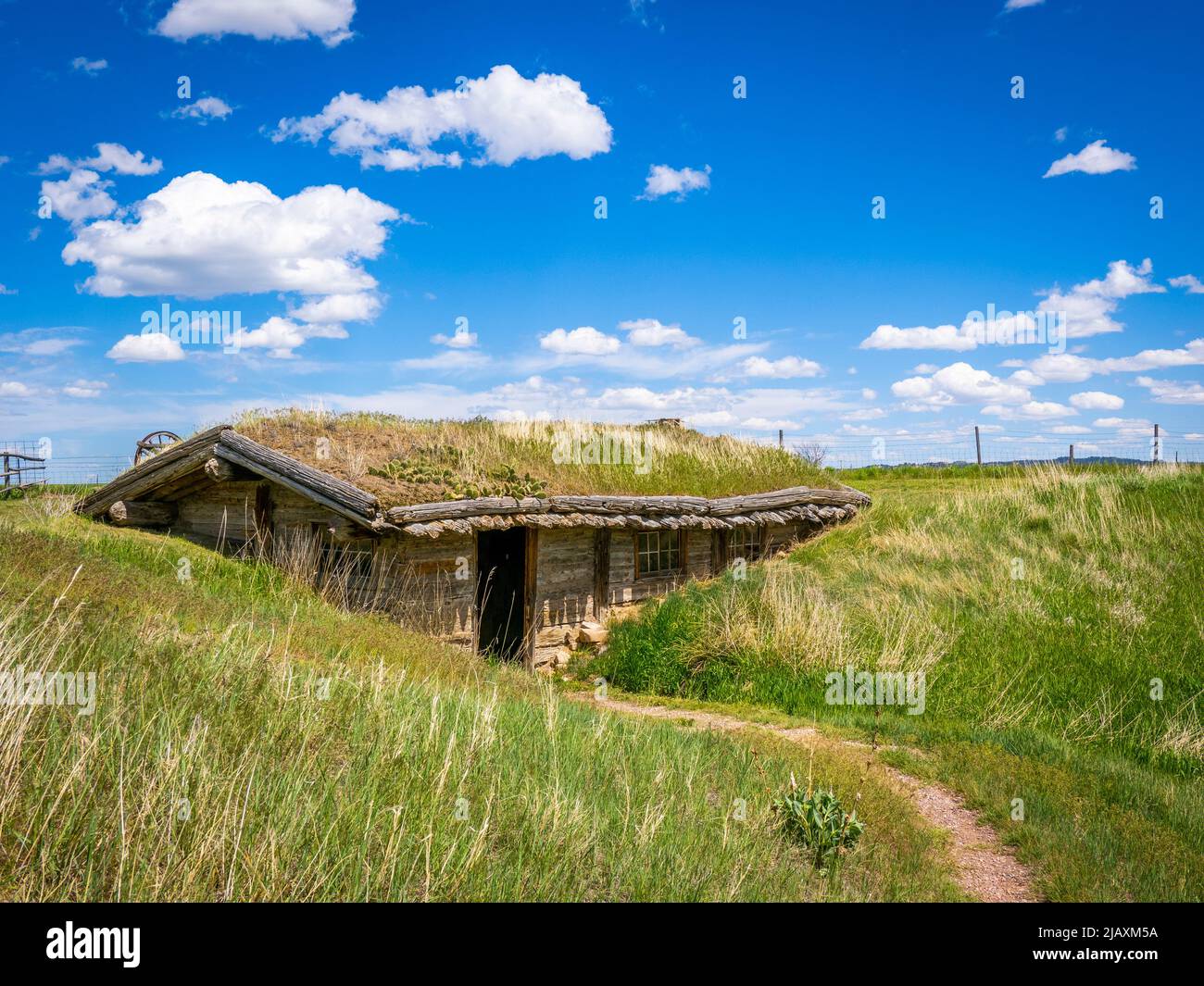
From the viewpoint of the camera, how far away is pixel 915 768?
796cm

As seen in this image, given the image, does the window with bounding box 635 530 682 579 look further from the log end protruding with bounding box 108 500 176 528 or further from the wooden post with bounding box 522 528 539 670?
the log end protruding with bounding box 108 500 176 528

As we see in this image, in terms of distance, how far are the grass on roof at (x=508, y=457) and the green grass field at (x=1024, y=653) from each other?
261 cm

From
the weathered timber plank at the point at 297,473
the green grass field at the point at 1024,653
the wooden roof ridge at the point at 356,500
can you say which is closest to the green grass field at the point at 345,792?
the green grass field at the point at 1024,653

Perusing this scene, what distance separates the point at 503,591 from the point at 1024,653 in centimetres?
913

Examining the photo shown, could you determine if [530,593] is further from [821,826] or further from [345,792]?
[345,792]

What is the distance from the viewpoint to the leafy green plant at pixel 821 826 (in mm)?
5336
